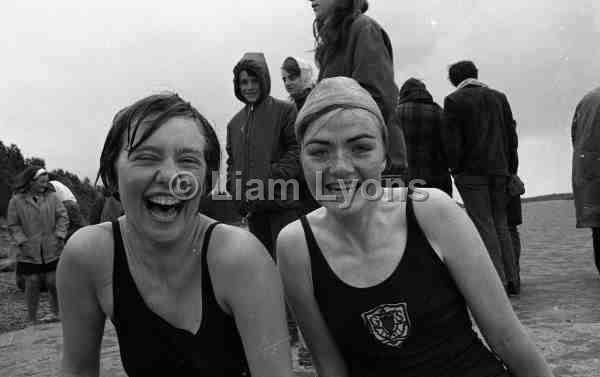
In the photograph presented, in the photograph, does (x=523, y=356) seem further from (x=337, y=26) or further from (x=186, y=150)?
(x=337, y=26)

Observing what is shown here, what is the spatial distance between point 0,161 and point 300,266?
27.5 m

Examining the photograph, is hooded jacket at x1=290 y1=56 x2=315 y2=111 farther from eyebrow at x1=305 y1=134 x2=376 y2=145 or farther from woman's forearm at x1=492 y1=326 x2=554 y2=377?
woman's forearm at x1=492 y1=326 x2=554 y2=377

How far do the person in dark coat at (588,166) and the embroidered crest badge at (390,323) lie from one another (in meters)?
4.45

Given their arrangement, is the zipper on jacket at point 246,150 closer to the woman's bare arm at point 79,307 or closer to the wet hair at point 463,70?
the woman's bare arm at point 79,307

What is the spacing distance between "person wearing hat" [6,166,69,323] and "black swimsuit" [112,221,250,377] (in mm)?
5519

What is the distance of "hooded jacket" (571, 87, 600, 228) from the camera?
18.5 ft

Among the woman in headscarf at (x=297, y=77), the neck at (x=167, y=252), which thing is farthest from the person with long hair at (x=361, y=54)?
the neck at (x=167, y=252)

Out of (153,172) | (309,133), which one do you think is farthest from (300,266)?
(153,172)

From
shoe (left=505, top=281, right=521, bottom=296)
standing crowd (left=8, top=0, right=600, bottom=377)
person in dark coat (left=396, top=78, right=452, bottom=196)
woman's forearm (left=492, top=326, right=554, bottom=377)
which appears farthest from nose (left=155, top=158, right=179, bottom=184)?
Answer: shoe (left=505, top=281, right=521, bottom=296)

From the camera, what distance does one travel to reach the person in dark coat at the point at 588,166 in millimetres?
5621

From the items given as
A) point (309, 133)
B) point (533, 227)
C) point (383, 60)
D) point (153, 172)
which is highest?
point (383, 60)

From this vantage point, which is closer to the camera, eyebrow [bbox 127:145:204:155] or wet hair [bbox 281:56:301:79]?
eyebrow [bbox 127:145:204:155]

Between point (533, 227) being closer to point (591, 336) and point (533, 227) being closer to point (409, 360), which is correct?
point (591, 336)

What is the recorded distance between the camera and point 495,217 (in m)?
5.31
